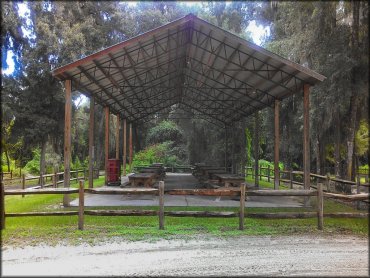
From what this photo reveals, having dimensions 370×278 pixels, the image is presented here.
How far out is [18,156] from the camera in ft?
86.8

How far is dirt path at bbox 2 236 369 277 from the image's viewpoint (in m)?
4.90

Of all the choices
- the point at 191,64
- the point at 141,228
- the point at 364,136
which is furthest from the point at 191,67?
the point at 364,136

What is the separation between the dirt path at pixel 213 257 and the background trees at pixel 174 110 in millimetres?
1666

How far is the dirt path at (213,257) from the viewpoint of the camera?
490 cm

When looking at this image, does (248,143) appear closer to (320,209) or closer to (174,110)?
(174,110)

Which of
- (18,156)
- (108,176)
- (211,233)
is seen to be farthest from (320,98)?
(18,156)

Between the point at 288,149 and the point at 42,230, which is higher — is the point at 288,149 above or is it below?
above

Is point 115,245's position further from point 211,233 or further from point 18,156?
point 18,156

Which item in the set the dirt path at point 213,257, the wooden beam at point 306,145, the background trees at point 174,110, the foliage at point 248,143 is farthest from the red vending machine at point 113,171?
the foliage at point 248,143

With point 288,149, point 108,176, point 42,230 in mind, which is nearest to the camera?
point 42,230

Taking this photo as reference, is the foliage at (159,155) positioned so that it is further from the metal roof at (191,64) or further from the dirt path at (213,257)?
the dirt path at (213,257)

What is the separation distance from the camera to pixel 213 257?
568cm

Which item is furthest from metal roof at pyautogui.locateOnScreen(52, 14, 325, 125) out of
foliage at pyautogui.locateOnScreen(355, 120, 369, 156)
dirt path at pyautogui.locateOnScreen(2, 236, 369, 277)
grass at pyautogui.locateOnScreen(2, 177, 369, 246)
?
foliage at pyautogui.locateOnScreen(355, 120, 369, 156)

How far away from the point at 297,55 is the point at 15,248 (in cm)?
1170
